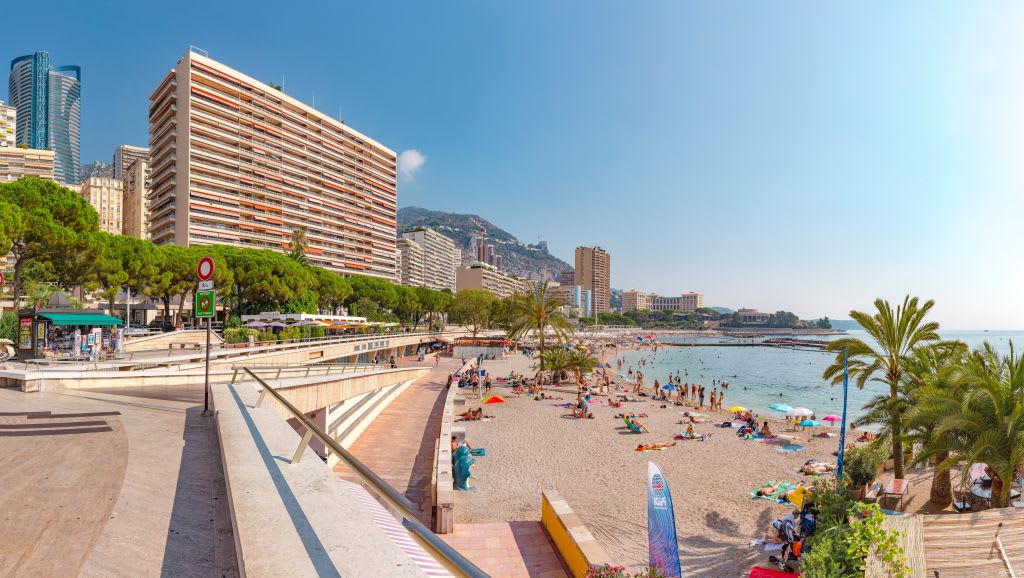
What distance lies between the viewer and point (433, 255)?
186375mm

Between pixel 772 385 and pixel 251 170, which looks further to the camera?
pixel 251 170

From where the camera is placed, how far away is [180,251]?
38438mm

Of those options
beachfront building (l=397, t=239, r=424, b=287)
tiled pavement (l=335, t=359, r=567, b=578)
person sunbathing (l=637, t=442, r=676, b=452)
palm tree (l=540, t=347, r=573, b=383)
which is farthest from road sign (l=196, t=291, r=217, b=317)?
beachfront building (l=397, t=239, r=424, b=287)

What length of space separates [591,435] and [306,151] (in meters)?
78.4

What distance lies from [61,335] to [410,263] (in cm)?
14793

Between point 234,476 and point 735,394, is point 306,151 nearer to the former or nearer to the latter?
point 735,394

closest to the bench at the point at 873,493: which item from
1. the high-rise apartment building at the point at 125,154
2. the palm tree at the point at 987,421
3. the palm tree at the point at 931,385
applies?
the palm tree at the point at 931,385

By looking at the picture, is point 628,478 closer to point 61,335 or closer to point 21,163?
point 61,335

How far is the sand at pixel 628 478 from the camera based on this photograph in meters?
11.2

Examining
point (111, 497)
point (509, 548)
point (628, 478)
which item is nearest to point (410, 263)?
point (628, 478)

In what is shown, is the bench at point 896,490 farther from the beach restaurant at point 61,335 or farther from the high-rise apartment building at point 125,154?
the high-rise apartment building at point 125,154

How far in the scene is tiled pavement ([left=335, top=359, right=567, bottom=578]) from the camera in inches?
324

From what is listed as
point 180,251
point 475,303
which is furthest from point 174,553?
point 475,303

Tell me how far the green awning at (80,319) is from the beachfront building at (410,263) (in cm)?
14089
